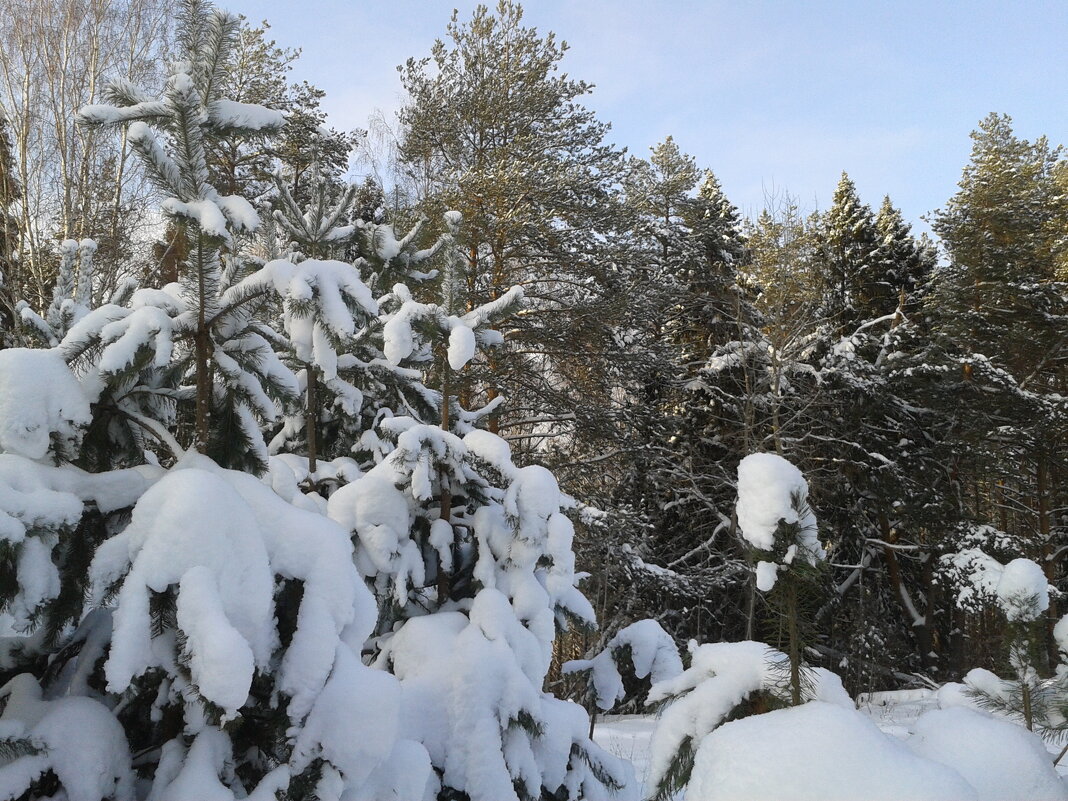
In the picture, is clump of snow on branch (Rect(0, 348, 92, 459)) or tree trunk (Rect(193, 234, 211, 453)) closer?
clump of snow on branch (Rect(0, 348, 92, 459))

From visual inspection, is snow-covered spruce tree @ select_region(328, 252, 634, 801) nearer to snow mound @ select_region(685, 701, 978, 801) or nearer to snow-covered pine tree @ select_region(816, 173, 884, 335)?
snow mound @ select_region(685, 701, 978, 801)

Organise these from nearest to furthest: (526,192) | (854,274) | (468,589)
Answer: (468,589) < (526,192) < (854,274)

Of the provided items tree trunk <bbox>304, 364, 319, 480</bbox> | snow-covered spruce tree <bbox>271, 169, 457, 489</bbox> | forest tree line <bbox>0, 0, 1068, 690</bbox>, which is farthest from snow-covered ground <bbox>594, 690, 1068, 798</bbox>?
tree trunk <bbox>304, 364, 319, 480</bbox>

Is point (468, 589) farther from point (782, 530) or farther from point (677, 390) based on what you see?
point (677, 390)

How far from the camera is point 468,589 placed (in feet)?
11.2

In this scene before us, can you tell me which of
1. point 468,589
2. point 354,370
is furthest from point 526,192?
point 468,589

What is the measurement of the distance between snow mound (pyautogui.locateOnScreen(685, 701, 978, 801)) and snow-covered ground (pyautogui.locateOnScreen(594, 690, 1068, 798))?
19.1ft

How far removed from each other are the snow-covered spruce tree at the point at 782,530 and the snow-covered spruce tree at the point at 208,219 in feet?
4.80

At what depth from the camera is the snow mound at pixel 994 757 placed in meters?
1.15

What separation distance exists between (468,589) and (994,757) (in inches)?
97.6

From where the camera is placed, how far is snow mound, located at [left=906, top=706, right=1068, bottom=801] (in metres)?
1.15

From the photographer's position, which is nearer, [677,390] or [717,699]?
[717,699]

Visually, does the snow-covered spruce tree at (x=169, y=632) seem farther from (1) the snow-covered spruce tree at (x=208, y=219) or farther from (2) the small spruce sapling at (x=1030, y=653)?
(2) the small spruce sapling at (x=1030, y=653)

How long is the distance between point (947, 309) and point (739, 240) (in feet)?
13.9
